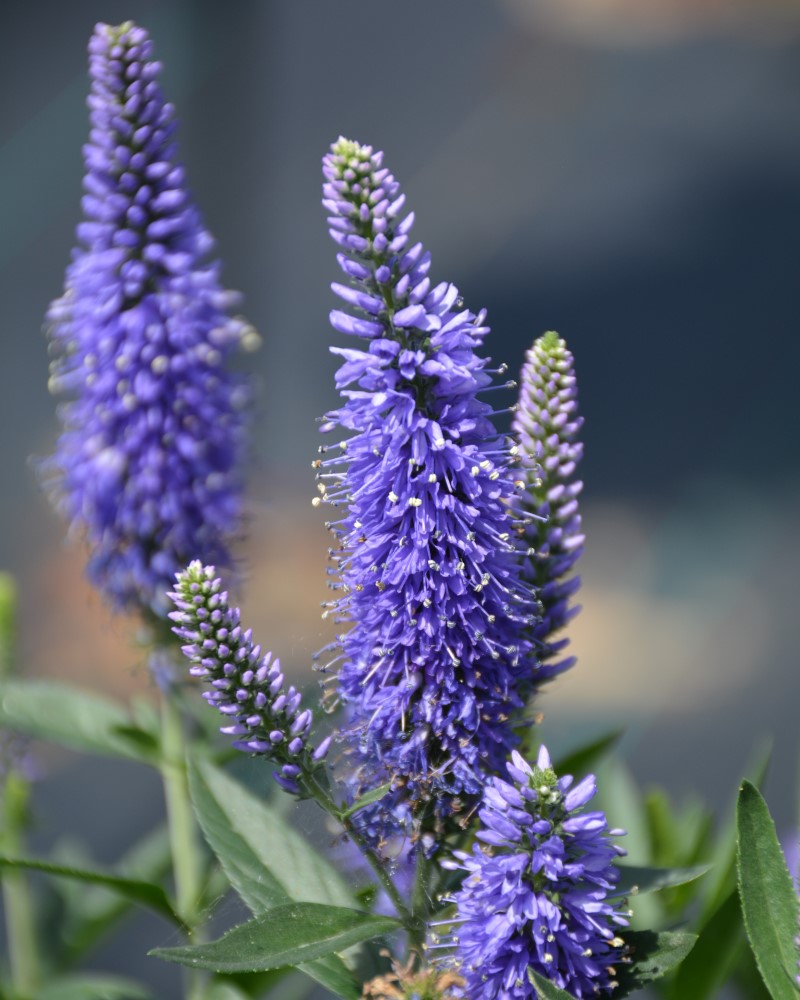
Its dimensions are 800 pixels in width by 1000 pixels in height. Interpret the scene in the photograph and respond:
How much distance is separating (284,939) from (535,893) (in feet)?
0.79

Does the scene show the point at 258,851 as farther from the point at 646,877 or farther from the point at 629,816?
the point at 629,816

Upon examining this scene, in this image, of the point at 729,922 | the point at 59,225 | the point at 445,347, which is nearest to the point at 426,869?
the point at 729,922

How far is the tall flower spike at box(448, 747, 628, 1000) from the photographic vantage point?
1277 mm

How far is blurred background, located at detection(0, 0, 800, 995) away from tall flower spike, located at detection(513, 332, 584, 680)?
11.7 ft

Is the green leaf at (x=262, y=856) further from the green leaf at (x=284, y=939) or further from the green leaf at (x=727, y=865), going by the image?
the green leaf at (x=727, y=865)

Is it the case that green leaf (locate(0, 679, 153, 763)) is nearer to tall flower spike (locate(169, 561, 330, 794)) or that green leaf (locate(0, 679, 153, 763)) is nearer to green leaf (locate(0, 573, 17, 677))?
green leaf (locate(0, 573, 17, 677))

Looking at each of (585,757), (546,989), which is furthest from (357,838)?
(585,757)

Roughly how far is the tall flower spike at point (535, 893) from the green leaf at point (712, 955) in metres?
0.23

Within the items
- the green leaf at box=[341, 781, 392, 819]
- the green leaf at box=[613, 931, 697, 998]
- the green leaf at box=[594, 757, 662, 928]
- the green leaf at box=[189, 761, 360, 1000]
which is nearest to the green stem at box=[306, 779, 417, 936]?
the green leaf at box=[341, 781, 392, 819]

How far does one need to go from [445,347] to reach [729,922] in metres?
0.72

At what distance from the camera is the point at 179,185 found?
197cm

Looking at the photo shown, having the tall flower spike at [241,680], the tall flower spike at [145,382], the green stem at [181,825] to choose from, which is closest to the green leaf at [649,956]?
the tall flower spike at [241,680]

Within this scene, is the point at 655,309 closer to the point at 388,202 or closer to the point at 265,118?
the point at 265,118

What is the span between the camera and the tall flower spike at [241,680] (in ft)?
4.24
